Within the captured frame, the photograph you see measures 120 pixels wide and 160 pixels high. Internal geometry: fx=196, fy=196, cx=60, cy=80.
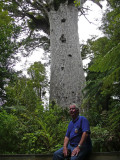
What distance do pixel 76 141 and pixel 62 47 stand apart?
552cm

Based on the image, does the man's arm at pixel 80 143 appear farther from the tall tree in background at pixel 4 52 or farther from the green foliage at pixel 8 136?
the tall tree in background at pixel 4 52

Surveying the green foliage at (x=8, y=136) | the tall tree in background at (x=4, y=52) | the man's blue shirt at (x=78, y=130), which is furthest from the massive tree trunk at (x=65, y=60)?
the man's blue shirt at (x=78, y=130)

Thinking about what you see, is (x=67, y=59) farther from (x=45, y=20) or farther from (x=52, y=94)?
(x=45, y=20)

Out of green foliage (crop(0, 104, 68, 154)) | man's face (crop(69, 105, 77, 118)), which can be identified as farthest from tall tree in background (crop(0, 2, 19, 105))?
man's face (crop(69, 105, 77, 118))

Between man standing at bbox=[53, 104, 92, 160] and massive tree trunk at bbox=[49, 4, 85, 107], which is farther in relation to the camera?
massive tree trunk at bbox=[49, 4, 85, 107]

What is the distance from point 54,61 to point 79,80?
133 cm

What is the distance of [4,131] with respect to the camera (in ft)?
13.4

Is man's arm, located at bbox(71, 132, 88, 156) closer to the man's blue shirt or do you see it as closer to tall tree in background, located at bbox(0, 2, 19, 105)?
the man's blue shirt

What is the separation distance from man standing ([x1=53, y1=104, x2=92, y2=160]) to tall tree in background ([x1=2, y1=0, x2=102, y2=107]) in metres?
3.59

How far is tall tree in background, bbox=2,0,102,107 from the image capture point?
7.16m

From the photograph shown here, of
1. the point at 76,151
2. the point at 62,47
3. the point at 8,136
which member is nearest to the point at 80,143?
the point at 76,151

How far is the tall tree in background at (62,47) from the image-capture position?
7164 millimetres

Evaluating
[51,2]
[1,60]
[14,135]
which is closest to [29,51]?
[51,2]

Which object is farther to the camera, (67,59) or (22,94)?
(67,59)
